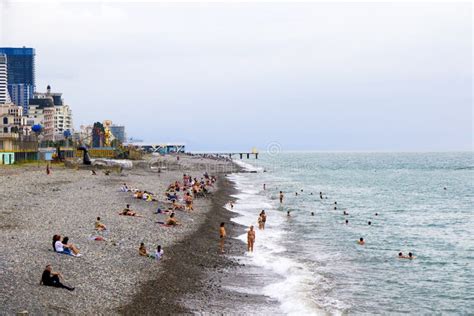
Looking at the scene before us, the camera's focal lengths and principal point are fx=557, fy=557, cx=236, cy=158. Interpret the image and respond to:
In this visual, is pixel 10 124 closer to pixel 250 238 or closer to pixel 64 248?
pixel 250 238

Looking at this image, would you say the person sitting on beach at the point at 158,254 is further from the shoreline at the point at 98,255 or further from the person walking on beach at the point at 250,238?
the person walking on beach at the point at 250,238

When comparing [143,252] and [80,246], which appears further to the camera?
[143,252]

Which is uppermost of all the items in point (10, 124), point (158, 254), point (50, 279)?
point (10, 124)

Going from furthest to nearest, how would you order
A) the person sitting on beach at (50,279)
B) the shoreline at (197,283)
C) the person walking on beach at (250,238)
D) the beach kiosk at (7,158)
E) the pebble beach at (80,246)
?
the beach kiosk at (7,158) → the person walking on beach at (250,238) → the shoreline at (197,283) → the person sitting on beach at (50,279) → the pebble beach at (80,246)

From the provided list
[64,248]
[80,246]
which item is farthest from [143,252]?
[64,248]

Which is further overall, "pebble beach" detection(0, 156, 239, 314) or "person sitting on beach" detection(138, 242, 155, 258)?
"person sitting on beach" detection(138, 242, 155, 258)

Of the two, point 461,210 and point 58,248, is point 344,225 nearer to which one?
point 461,210

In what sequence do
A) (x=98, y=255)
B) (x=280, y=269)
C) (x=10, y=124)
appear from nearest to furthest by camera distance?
(x=98, y=255) → (x=280, y=269) → (x=10, y=124)

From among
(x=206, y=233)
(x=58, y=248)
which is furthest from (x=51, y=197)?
(x=58, y=248)

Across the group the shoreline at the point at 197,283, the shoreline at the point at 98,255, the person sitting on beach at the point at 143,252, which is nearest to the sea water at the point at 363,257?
the shoreline at the point at 197,283

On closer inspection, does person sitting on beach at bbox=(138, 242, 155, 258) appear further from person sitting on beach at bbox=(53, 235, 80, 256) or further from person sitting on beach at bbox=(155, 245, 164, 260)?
person sitting on beach at bbox=(53, 235, 80, 256)

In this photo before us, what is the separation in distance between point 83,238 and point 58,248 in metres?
3.83

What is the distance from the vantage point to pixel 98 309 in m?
15.8

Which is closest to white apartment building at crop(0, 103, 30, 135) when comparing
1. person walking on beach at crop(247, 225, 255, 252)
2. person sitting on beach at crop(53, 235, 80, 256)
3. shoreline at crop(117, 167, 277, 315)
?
shoreline at crop(117, 167, 277, 315)
